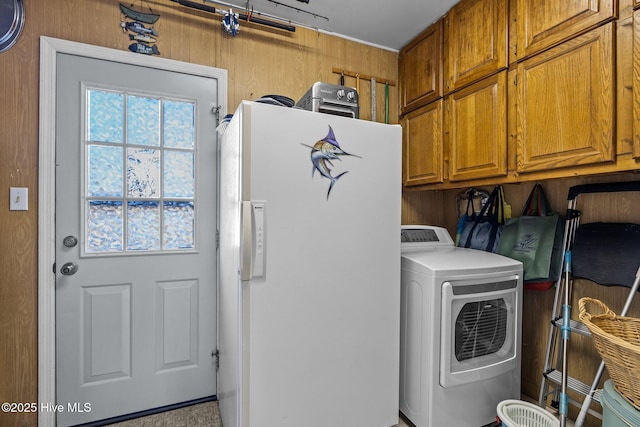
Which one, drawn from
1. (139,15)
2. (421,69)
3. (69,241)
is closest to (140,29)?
(139,15)

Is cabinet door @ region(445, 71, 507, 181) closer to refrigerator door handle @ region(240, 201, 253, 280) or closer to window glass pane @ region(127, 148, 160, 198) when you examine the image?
refrigerator door handle @ region(240, 201, 253, 280)

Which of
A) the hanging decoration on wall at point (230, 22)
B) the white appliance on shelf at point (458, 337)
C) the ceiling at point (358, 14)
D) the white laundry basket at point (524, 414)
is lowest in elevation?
the white laundry basket at point (524, 414)

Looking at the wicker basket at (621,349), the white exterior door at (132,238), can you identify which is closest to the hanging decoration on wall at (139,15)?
the white exterior door at (132,238)

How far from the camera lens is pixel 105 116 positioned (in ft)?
6.05

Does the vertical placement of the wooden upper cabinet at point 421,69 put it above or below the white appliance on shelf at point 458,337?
above

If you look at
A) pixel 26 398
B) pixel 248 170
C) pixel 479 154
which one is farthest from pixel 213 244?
pixel 479 154

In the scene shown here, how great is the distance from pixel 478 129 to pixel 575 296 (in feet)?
3.88

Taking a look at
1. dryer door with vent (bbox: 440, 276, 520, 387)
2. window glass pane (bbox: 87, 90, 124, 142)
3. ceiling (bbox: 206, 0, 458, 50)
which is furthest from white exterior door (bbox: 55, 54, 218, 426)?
dryer door with vent (bbox: 440, 276, 520, 387)

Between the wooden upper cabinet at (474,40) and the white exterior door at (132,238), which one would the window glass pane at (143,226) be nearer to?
the white exterior door at (132,238)

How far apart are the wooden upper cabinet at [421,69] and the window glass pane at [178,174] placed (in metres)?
1.82

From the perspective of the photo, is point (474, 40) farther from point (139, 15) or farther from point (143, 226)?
point (143, 226)

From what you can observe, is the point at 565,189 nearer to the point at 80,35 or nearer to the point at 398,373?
the point at 398,373

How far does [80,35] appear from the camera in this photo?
1.78 meters

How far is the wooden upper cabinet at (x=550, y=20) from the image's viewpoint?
4.42ft
